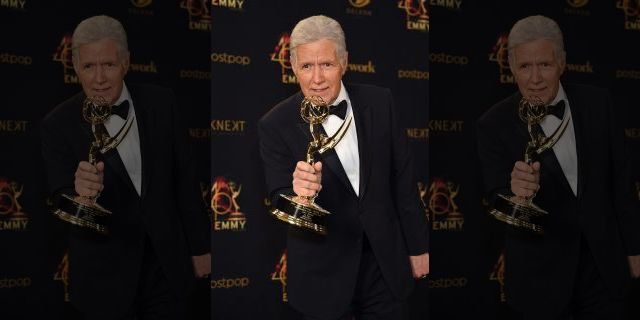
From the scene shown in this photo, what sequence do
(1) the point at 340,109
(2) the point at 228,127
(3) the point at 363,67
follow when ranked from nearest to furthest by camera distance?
(1) the point at 340,109 → (2) the point at 228,127 → (3) the point at 363,67

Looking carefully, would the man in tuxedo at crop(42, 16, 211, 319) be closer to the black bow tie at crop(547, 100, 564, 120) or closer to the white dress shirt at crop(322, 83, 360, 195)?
the white dress shirt at crop(322, 83, 360, 195)

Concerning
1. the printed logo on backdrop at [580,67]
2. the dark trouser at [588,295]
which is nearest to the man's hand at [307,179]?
the dark trouser at [588,295]

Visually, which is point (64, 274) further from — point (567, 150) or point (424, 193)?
point (567, 150)

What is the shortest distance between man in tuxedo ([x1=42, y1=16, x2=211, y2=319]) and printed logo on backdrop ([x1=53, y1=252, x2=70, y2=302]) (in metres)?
0.02

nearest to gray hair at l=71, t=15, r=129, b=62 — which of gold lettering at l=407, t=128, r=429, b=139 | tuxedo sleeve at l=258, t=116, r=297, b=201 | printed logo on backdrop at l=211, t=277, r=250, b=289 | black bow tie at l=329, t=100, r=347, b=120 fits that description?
tuxedo sleeve at l=258, t=116, r=297, b=201

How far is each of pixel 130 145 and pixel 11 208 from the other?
2.05 ft

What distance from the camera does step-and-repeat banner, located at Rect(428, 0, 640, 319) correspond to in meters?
3.93

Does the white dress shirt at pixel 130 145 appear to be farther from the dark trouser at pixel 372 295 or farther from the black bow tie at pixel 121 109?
the dark trouser at pixel 372 295

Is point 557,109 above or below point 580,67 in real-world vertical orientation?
below

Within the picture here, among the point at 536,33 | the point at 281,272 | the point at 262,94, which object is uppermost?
the point at 536,33

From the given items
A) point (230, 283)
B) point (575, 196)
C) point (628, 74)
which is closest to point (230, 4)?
point (230, 283)

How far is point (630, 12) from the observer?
4043 mm

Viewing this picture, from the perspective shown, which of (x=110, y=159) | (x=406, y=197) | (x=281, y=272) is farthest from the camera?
(x=281, y=272)

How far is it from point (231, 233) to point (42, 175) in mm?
1007
